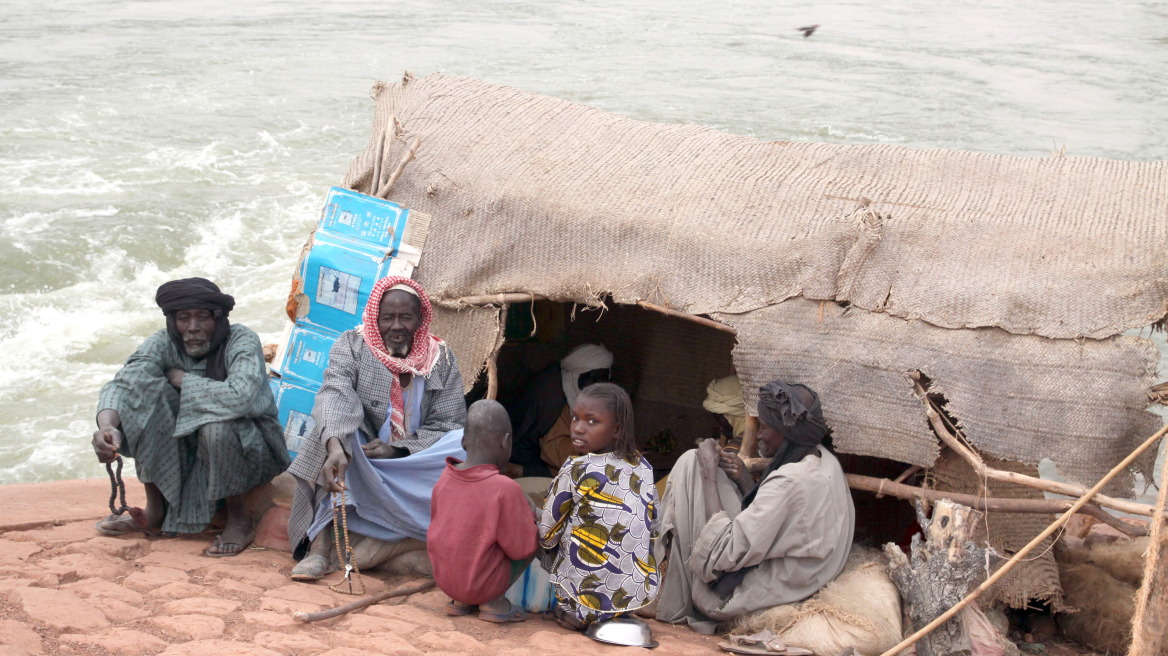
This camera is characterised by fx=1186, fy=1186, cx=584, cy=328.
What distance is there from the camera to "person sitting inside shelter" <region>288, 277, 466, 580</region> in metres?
4.50

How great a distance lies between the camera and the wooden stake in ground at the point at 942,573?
4.19m

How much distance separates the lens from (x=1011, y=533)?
4676 mm

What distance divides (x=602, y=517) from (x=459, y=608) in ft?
2.12

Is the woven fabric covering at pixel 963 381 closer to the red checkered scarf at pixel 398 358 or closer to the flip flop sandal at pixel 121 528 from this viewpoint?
the red checkered scarf at pixel 398 358

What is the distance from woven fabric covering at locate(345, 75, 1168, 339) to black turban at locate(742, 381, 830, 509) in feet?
2.11

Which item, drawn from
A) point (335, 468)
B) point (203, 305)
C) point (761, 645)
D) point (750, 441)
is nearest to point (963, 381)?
point (750, 441)

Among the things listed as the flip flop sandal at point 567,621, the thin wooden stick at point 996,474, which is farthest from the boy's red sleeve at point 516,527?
the thin wooden stick at point 996,474

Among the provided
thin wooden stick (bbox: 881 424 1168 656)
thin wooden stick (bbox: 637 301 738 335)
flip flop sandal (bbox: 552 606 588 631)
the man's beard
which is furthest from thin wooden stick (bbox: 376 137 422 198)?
thin wooden stick (bbox: 881 424 1168 656)

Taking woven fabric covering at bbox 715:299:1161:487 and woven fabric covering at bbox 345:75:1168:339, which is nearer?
woven fabric covering at bbox 715:299:1161:487

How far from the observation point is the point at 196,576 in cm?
442

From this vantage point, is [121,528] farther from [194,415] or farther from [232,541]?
[194,415]

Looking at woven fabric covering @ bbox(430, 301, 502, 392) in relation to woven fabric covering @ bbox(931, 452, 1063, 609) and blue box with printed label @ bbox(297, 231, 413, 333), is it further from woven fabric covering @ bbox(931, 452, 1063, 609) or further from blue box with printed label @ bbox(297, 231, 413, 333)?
woven fabric covering @ bbox(931, 452, 1063, 609)

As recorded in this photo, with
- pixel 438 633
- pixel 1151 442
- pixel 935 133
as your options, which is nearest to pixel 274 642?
pixel 438 633

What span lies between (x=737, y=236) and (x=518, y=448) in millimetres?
1613
